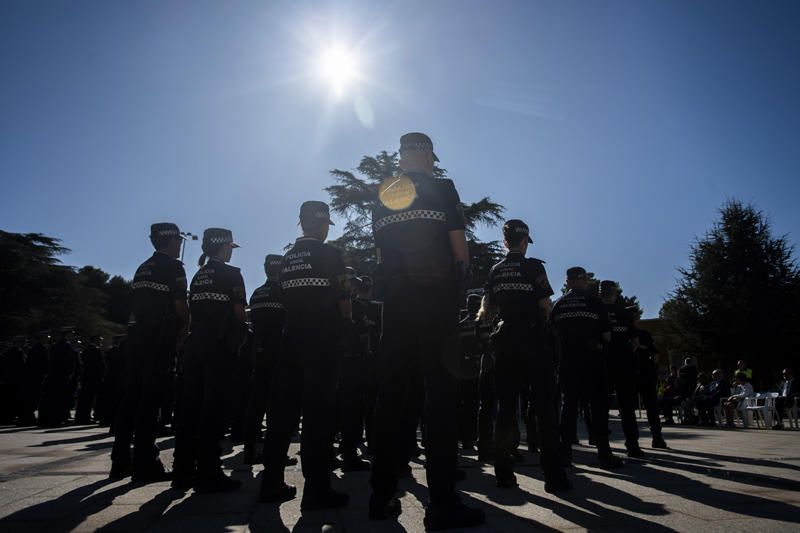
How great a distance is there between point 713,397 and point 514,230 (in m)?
13.6

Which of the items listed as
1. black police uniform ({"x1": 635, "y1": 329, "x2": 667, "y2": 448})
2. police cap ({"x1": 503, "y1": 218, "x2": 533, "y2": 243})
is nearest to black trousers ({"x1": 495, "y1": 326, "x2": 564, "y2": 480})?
police cap ({"x1": 503, "y1": 218, "x2": 533, "y2": 243})

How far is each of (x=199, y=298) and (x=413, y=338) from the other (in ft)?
8.16

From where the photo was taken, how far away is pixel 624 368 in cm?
748

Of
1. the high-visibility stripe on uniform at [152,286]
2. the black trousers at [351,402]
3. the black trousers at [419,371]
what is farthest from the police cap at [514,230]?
the high-visibility stripe on uniform at [152,286]

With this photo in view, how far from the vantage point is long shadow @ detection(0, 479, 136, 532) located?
10.9ft

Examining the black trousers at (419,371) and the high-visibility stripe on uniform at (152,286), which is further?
the high-visibility stripe on uniform at (152,286)

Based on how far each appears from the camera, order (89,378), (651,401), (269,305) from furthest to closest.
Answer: (89,378) → (651,401) → (269,305)

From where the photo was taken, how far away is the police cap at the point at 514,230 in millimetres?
5324

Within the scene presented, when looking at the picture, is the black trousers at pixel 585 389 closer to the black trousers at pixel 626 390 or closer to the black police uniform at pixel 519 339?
the black trousers at pixel 626 390

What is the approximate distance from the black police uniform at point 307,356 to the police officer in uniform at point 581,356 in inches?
115

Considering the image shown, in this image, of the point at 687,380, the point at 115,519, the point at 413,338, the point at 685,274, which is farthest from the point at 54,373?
the point at 685,274

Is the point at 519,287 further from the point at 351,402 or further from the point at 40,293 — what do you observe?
the point at 40,293

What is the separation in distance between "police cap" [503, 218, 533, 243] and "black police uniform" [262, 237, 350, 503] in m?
1.72

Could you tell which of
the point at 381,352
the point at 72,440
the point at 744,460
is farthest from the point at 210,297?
the point at 72,440
